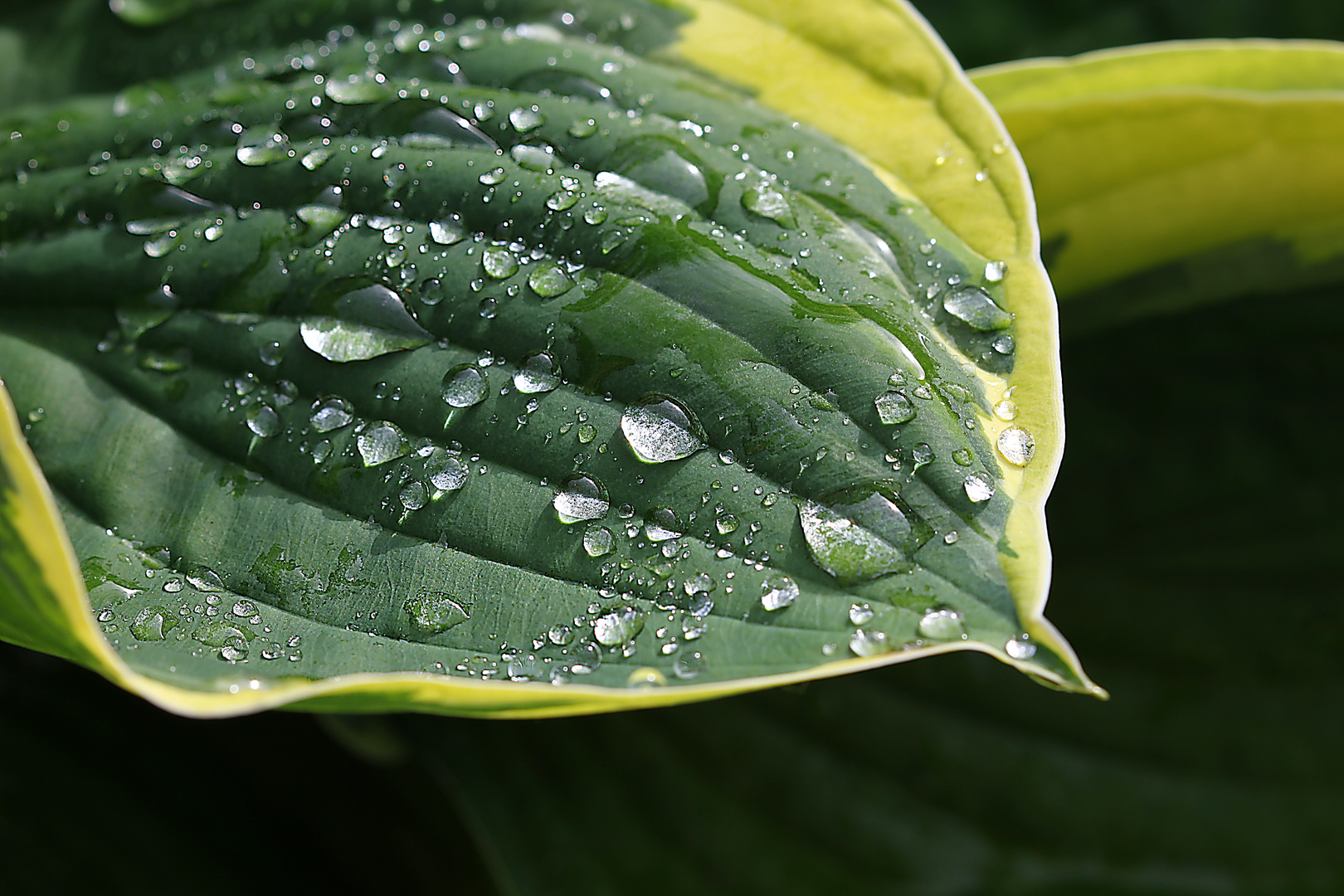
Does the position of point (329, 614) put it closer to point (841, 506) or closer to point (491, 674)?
point (491, 674)

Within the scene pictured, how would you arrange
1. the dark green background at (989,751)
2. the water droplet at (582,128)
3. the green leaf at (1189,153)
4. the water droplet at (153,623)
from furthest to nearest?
the dark green background at (989,751)
the green leaf at (1189,153)
the water droplet at (582,128)
the water droplet at (153,623)

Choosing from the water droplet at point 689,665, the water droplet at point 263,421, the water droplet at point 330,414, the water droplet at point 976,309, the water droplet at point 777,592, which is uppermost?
the water droplet at point 976,309

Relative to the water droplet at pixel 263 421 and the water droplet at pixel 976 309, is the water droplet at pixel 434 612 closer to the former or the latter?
the water droplet at pixel 263 421

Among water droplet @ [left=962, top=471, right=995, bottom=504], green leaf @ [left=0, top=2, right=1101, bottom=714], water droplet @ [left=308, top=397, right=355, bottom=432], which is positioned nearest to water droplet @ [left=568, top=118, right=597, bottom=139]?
green leaf @ [left=0, top=2, right=1101, bottom=714]

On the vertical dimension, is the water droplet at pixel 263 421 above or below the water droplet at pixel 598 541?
below

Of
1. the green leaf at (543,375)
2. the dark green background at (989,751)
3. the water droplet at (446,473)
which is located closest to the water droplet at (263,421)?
the green leaf at (543,375)

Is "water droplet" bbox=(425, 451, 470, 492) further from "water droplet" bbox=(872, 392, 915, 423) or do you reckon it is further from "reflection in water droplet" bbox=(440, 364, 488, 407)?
"water droplet" bbox=(872, 392, 915, 423)

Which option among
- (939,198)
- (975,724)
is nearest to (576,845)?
(975,724)

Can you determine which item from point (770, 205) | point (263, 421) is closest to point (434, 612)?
point (263, 421)
